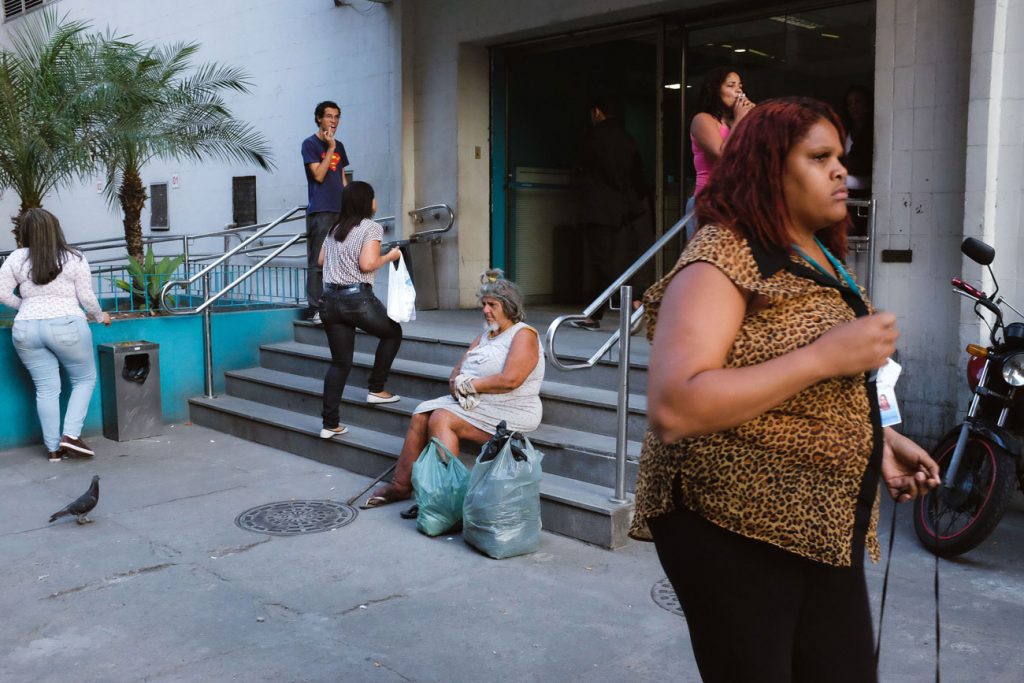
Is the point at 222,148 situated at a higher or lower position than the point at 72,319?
higher

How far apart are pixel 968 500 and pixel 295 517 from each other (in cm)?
358

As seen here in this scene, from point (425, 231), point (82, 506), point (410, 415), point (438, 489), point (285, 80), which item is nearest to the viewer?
point (438, 489)

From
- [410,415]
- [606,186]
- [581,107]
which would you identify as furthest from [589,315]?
[581,107]

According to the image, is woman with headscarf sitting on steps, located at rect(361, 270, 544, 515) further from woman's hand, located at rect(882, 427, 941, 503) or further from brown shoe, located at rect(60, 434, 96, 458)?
woman's hand, located at rect(882, 427, 941, 503)

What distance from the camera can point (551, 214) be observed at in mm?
10938

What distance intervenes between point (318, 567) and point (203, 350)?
4128 mm

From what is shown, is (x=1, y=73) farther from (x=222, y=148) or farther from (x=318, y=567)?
(x=318, y=567)

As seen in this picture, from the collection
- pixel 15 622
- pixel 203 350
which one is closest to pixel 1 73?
pixel 203 350

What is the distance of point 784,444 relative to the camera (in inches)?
71.0

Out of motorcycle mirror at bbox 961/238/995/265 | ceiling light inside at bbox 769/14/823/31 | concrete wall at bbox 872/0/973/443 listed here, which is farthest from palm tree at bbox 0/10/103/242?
motorcycle mirror at bbox 961/238/995/265

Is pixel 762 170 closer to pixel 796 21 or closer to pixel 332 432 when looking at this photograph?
pixel 332 432

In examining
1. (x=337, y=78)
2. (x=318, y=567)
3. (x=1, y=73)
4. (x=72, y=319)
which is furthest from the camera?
(x=337, y=78)

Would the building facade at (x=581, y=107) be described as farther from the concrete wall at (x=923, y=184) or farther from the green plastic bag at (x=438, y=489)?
the green plastic bag at (x=438, y=489)

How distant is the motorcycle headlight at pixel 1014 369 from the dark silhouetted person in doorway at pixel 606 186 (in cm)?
381
